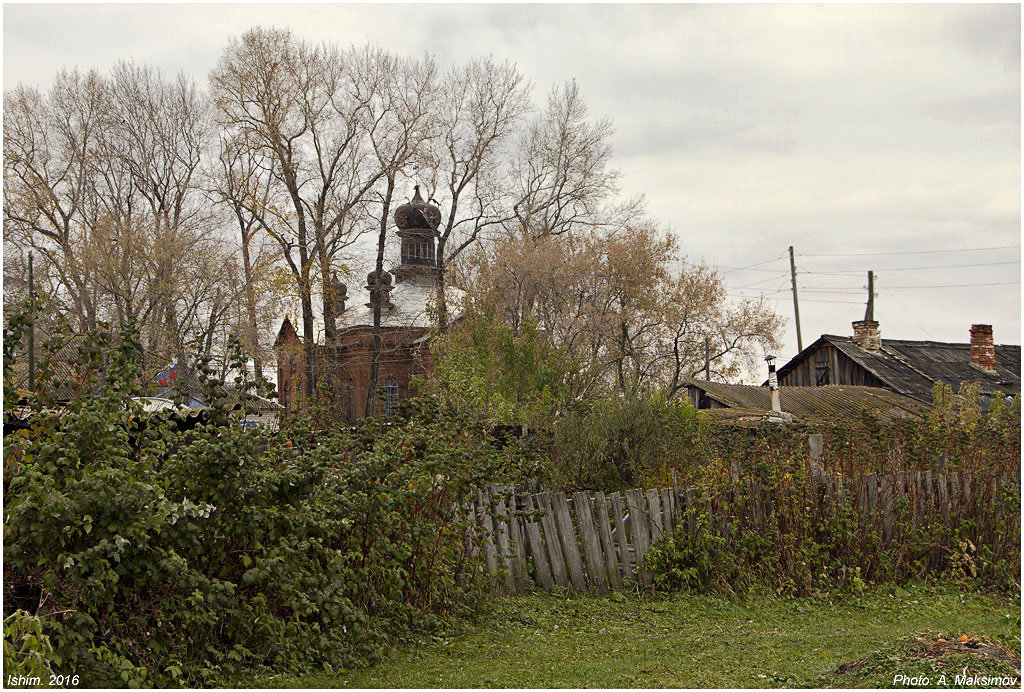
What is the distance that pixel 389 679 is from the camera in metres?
5.36

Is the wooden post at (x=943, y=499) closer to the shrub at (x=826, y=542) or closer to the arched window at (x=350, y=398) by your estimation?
the shrub at (x=826, y=542)

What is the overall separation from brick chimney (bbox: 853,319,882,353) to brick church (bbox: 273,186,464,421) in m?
12.9

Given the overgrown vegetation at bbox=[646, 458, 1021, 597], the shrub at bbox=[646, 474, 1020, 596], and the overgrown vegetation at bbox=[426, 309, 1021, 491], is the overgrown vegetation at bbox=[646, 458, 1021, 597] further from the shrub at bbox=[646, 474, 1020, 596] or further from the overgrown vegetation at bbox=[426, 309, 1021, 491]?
the overgrown vegetation at bbox=[426, 309, 1021, 491]

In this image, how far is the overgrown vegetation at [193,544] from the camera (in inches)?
179

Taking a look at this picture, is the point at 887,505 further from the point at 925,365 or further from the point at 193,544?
the point at 925,365

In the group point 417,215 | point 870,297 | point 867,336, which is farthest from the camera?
point 870,297

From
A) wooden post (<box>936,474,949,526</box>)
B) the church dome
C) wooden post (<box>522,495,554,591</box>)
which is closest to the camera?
wooden post (<box>522,495,554,591</box>)

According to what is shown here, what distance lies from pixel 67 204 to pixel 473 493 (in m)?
26.2

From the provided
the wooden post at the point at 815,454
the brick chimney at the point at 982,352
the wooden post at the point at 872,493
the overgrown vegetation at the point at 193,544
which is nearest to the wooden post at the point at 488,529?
the overgrown vegetation at the point at 193,544

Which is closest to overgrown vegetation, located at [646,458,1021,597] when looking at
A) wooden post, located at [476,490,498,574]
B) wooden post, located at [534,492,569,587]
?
wooden post, located at [534,492,569,587]

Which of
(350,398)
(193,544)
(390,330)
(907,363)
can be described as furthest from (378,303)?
(193,544)

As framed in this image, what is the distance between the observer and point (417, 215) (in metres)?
35.6

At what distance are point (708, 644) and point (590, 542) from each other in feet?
6.15

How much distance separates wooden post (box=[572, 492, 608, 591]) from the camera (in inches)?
324
